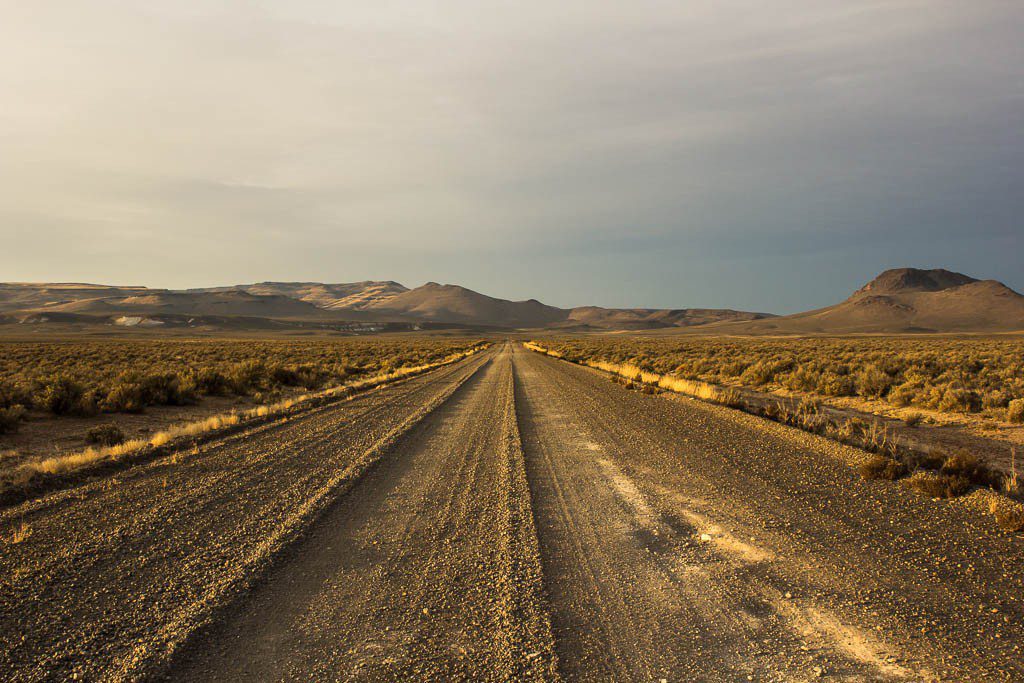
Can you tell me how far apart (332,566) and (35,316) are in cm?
17876

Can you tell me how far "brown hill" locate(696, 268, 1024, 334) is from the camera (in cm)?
13450

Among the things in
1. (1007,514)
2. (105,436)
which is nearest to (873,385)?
(1007,514)

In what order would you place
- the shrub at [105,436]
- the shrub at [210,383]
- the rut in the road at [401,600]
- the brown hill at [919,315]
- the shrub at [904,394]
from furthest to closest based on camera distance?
1. the brown hill at [919,315]
2. the shrub at [210,383]
3. the shrub at [904,394]
4. the shrub at [105,436]
5. the rut in the road at [401,600]

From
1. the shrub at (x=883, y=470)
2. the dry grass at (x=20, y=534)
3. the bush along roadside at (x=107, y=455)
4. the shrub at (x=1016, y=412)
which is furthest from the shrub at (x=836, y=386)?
the dry grass at (x=20, y=534)

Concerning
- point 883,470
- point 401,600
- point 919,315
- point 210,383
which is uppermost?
point 919,315

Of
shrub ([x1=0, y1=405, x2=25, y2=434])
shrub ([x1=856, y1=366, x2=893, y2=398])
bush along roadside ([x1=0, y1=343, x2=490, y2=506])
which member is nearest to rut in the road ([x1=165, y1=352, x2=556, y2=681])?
bush along roadside ([x1=0, y1=343, x2=490, y2=506])

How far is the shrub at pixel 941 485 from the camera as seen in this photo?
19.8 ft

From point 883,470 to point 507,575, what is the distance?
19.0 feet

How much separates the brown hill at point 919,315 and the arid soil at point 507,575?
143m

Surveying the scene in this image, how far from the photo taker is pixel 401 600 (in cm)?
395

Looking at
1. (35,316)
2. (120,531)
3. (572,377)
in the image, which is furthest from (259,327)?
(120,531)

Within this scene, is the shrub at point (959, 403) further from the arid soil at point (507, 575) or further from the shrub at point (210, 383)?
the shrub at point (210, 383)

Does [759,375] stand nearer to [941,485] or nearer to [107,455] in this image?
[941,485]

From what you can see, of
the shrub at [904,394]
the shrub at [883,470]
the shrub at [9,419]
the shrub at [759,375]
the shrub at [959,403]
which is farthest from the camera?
the shrub at [759,375]
